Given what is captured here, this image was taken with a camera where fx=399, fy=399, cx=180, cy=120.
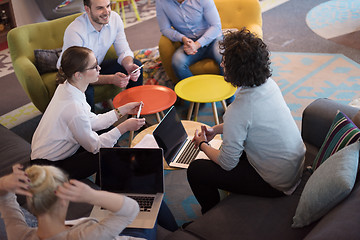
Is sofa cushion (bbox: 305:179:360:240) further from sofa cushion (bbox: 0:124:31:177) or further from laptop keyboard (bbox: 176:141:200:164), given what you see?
sofa cushion (bbox: 0:124:31:177)

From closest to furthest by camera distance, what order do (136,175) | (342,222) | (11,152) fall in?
(342,222)
(136,175)
(11,152)

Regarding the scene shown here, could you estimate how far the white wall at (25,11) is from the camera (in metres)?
5.62

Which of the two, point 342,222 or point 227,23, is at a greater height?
point 342,222

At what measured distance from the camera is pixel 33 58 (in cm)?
352

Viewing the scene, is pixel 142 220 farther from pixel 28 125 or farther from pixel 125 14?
pixel 125 14

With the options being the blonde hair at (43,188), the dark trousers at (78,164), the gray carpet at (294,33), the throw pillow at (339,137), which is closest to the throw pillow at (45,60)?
the dark trousers at (78,164)

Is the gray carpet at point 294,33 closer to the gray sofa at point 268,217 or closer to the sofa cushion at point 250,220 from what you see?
the gray sofa at point 268,217

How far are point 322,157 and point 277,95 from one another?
397mm

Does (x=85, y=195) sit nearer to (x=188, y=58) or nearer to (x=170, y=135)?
(x=170, y=135)

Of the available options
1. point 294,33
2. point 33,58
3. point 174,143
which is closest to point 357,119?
point 174,143

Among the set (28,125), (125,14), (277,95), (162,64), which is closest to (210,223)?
(277,95)

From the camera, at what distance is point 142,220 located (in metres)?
1.88

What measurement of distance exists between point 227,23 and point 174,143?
200 cm

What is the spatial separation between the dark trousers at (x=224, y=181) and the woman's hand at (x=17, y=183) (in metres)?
0.99
